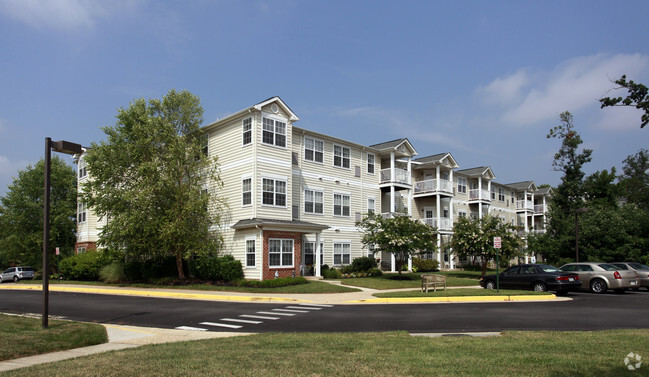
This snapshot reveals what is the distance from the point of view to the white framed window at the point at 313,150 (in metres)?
32.8

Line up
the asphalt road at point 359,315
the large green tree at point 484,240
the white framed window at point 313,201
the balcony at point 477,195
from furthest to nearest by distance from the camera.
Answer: the balcony at point 477,195
the white framed window at point 313,201
the large green tree at point 484,240
the asphalt road at point 359,315

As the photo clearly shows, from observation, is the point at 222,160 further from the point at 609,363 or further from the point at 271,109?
the point at 609,363

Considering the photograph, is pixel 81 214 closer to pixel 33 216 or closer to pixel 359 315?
pixel 33 216

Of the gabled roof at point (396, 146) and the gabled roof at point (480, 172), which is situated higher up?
the gabled roof at point (396, 146)

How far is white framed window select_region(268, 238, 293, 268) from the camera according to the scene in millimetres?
27031

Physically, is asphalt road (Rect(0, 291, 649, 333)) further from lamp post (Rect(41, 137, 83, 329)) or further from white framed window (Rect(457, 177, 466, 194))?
white framed window (Rect(457, 177, 466, 194))

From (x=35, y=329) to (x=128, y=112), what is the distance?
21.0 metres

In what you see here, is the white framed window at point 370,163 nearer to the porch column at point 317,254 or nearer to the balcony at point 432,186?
the balcony at point 432,186

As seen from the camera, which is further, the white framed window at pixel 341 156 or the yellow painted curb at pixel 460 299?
the white framed window at pixel 341 156

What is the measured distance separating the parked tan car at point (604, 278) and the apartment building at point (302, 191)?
39.2 feet

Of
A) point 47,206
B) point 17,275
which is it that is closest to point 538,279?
point 47,206

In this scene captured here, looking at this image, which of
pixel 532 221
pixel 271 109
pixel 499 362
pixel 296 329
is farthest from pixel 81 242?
pixel 532 221

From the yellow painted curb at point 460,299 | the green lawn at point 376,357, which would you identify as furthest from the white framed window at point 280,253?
the green lawn at point 376,357

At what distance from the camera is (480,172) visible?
48.9 meters
